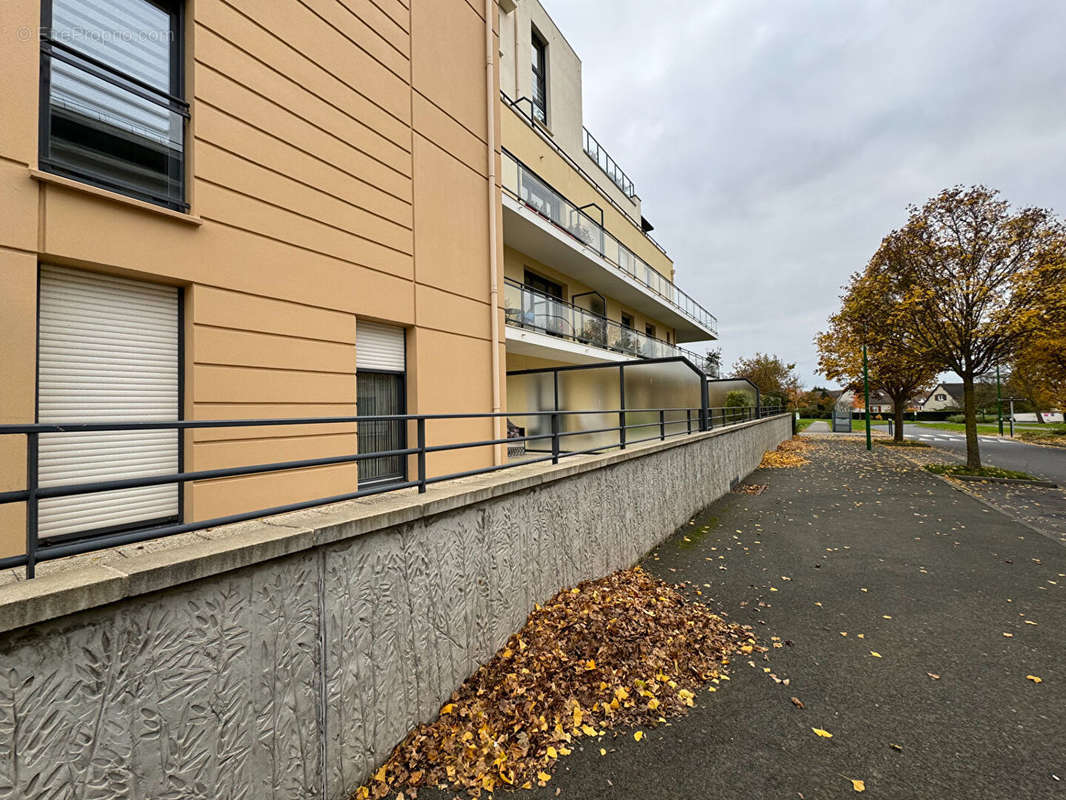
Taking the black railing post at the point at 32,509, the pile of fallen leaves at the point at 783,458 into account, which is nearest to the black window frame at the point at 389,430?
the black railing post at the point at 32,509

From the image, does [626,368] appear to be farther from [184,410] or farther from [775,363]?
[775,363]

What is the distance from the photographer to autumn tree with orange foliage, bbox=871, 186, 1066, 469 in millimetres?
12266

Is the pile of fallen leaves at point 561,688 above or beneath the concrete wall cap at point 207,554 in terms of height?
beneath

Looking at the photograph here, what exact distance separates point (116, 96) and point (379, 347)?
3.29 metres

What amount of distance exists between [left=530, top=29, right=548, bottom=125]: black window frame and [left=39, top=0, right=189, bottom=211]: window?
12349 mm

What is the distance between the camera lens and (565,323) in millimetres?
11859

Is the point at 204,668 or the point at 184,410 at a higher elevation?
the point at 184,410

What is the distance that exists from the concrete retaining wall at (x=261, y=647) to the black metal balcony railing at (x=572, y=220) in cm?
792

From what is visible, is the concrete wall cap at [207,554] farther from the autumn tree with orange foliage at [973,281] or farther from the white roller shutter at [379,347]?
the autumn tree with orange foliage at [973,281]

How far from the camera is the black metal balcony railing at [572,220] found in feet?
32.9

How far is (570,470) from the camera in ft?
16.8

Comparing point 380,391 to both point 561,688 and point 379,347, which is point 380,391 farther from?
point 561,688

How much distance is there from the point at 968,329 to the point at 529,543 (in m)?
15.5

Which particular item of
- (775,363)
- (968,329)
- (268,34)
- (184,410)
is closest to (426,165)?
(268,34)
